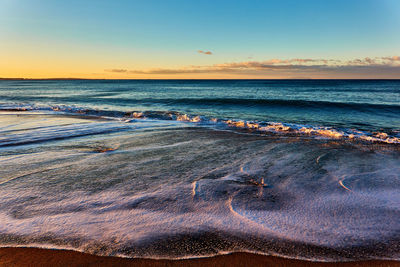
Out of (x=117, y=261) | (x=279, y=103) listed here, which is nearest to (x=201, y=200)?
(x=117, y=261)

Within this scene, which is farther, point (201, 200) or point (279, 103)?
point (279, 103)

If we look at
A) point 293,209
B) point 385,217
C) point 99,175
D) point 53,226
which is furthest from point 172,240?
point 385,217

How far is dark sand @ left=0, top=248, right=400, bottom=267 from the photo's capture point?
A: 6.77ft

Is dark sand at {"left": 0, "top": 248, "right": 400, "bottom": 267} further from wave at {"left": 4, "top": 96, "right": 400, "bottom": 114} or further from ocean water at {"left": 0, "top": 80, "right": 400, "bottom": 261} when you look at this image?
wave at {"left": 4, "top": 96, "right": 400, "bottom": 114}

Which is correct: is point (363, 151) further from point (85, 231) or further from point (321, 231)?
point (85, 231)

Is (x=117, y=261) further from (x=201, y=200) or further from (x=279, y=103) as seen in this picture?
(x=279, y=103)

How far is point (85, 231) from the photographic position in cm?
244

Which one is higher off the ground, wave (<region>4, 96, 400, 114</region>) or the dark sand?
wave (<region>4, 96, 400, 114</region>)

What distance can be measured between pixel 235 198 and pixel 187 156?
2.16 meters

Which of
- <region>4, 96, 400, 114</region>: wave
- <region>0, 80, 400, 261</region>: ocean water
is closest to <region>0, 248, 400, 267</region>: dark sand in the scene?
<region>0, 80, 400, 261</region>: ocean water

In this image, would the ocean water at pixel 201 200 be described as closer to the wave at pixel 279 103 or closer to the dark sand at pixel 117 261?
the dark sand at pixel 117 261

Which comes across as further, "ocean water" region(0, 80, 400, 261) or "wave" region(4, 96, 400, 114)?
"wave" region(4, 96, 400, 114)

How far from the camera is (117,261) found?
81.8 inches

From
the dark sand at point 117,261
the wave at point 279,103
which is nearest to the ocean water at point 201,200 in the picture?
the dark sand at point 117,261
